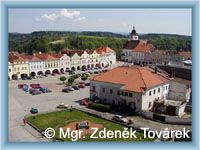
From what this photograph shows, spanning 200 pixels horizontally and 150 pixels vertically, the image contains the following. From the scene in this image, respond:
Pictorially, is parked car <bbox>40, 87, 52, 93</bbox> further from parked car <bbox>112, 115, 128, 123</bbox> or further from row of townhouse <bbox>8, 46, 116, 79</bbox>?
parked car <bbox>112, 115, 128, 123</bbox>

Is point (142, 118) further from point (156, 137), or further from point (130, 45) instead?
point (130, 45)

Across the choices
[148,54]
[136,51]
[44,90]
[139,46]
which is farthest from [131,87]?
[139,46]

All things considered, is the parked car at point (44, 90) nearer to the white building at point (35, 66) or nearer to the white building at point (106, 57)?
the white building at point (35, 66)

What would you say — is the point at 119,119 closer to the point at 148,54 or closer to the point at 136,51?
the point at 148,54

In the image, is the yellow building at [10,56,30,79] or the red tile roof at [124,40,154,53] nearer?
the yellow building at [10,56,30,79]

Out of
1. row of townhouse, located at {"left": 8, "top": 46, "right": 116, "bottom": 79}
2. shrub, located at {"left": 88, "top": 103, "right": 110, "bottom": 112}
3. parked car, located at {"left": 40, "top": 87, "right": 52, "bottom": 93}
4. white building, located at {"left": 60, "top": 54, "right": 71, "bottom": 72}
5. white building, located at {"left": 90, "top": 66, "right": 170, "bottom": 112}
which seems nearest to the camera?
white building, located at {"left": 90, "top": 66, "right": 170, "bottom": 112}

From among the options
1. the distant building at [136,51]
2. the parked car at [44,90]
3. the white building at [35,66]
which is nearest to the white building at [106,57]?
the distant building at [136,51]

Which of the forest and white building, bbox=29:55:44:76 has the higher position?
the forest

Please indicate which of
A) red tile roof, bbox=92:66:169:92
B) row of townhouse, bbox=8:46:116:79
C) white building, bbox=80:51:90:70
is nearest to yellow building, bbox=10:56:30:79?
row of townhouse, bbox=8:46:116:79
